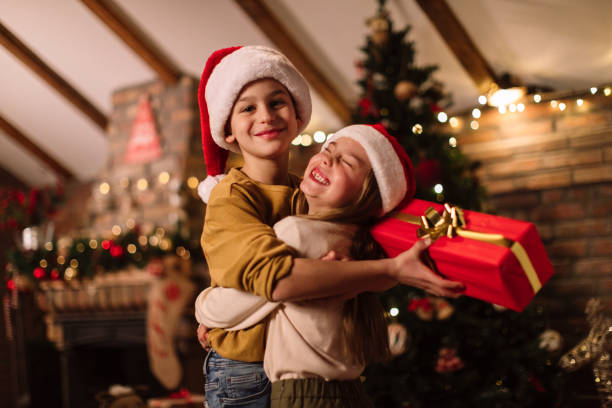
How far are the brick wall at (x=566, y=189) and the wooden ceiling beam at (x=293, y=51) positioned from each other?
113cm

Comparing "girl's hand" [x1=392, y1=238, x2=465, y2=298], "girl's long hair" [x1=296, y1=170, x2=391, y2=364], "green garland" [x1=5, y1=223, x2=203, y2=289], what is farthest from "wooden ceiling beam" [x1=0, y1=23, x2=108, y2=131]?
"girl's hand" [x1=392, y1=238, x2=465, y2=298]

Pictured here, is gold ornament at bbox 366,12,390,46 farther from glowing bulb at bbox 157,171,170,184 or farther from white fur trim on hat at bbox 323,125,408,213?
white fur trim on hat at bbox 323,125,408,213

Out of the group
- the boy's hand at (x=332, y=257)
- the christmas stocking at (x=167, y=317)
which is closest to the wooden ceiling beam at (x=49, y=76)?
the christmas stocking at (x=167, y=317)

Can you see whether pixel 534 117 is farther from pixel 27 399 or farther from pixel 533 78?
pixel 27 399

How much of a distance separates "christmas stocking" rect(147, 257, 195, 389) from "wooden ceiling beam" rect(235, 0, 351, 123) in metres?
1.54

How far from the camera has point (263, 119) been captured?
3.70 feet

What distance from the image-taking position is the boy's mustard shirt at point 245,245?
95 cm

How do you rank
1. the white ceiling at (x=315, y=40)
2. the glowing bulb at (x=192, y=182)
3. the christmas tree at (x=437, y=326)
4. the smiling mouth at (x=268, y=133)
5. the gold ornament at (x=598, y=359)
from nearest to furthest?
the smiling mouth at (x=268, y=133), the gold ornament at (x=598, y=359), the christmas tree at (x=437, y=326), the white ceiling at (x=315, y=40), the glowing bulb at (x=192, y=182)

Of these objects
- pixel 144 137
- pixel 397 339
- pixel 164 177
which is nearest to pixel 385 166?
pixel 397 339

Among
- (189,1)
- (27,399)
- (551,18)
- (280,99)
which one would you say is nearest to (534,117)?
(551,18)

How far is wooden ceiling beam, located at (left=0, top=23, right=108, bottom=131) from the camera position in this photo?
443cm

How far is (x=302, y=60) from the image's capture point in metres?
4.09

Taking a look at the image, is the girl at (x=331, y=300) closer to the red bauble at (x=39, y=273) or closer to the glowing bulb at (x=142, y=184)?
the glowing bulb at (x=142, y=184)

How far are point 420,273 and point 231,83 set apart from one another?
50cm
